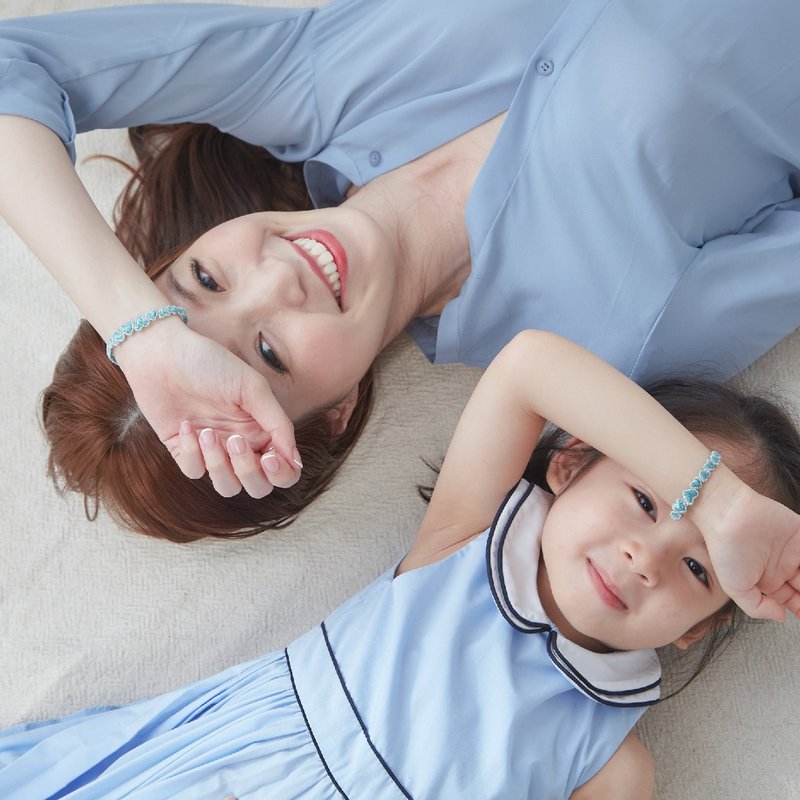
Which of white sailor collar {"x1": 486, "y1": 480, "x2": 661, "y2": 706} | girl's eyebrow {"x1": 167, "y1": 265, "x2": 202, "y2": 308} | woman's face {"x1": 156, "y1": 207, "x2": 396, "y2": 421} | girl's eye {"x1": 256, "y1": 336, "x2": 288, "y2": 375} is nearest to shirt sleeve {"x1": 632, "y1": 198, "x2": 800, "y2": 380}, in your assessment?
white sailor collar {"x1": 486, "y1": 480, "x2": 661, "y2": 706}

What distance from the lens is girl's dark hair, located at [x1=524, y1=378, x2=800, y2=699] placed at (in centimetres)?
123

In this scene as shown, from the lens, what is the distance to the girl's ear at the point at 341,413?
1.36 m

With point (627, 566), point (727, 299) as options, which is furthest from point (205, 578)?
point (727, 299)

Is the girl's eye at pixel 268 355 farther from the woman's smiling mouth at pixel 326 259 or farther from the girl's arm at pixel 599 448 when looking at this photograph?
the girl's arm at pixel 599 448

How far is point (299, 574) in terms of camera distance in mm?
1529

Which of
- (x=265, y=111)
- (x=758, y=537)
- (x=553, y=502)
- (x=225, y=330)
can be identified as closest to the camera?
(x=758, y=537)

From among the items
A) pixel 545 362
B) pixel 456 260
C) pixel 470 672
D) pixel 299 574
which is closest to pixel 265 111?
pixel 456 260

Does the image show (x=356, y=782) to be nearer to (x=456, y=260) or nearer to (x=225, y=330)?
(x=225, y=330)

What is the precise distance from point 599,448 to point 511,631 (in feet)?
0.91

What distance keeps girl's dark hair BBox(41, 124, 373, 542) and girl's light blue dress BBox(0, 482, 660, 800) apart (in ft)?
0.71

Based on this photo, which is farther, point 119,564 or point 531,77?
point 119,564

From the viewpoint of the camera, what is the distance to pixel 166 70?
4.46 ft

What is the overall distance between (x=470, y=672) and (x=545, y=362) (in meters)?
0.42

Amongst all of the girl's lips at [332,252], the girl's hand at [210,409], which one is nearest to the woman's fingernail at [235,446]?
the girl's hand at [210,409]
